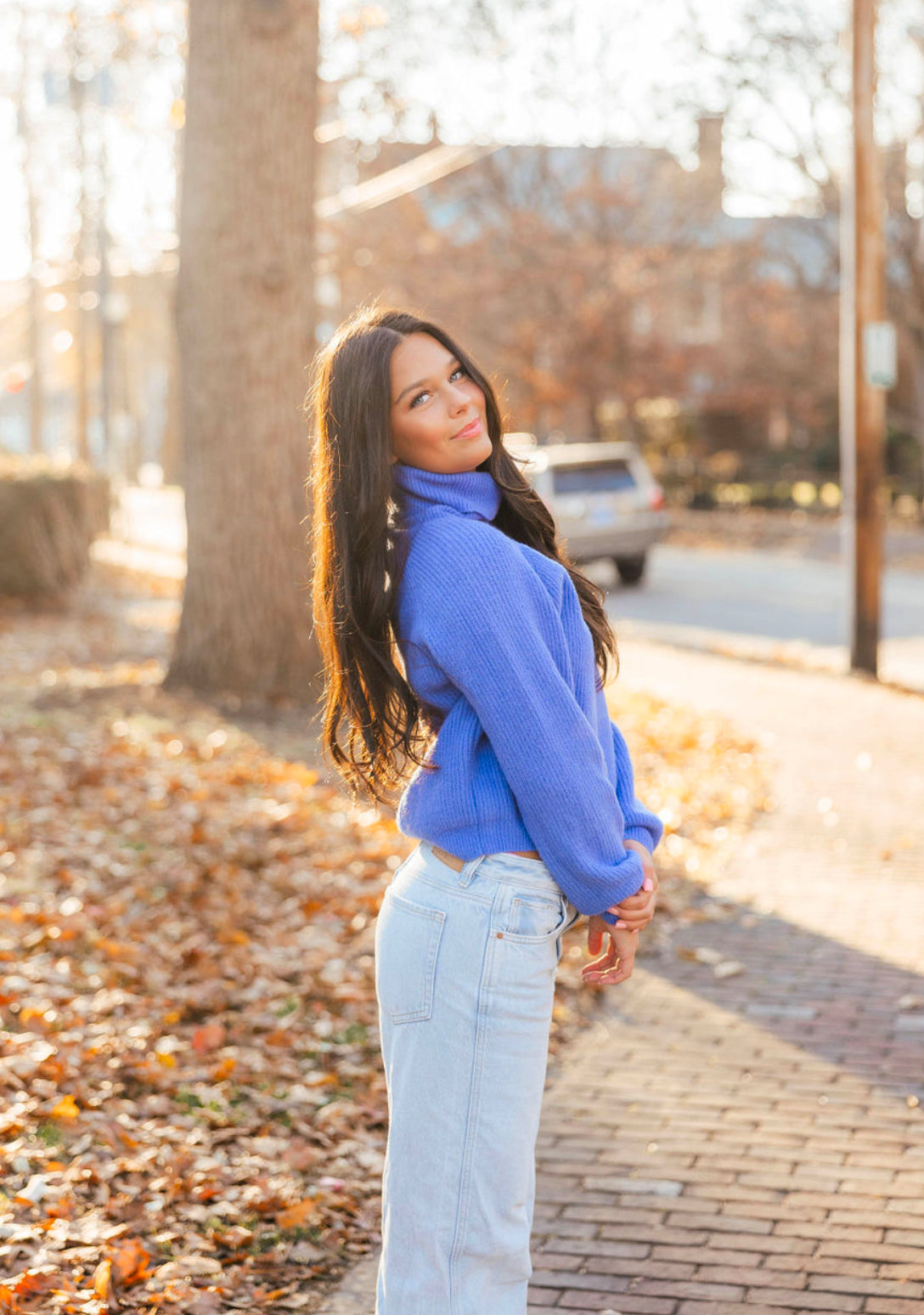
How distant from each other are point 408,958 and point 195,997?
10.1 ft

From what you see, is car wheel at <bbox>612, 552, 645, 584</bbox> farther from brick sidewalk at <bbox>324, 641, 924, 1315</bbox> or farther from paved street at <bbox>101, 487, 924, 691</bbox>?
brick sidewalk at <bbox>324, 641, 924, 1315</bbox>

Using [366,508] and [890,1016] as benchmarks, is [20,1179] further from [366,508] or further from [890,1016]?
[890,1016]

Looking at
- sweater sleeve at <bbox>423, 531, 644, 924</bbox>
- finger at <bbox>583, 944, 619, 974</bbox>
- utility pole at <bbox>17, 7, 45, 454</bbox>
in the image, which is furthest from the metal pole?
utility pole at <bbox>17, 7, 45, 454</bbox>

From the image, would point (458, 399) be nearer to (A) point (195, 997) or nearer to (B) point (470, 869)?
(B) point (470, 869)

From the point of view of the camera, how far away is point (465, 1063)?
2.52 meters

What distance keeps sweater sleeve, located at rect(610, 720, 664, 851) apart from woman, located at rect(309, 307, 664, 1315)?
0.01 m

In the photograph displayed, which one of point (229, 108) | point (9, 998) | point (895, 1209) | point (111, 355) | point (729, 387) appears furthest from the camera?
point (729, 387)

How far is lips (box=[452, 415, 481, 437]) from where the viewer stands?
263 cm

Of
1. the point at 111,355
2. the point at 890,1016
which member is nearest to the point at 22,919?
the point at 890,1016

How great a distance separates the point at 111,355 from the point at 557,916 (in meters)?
29.7

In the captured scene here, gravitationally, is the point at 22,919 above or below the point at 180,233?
below

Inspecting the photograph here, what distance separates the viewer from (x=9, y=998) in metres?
5.15

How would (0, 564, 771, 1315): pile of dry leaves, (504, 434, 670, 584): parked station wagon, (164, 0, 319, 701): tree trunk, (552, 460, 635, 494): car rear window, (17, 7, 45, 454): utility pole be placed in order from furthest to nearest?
1. (17, 7, 45, 454): utility pole
2. (552, 460, 635, 494): car rear window
3. (504, 434, 670, 584): parked station wagon
4. (164, 0, 319, 701): tree trunk
5. (0, 564, 771, 1315): pile of dry leaves

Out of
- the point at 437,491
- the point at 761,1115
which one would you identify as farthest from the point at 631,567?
the point at 437,491
